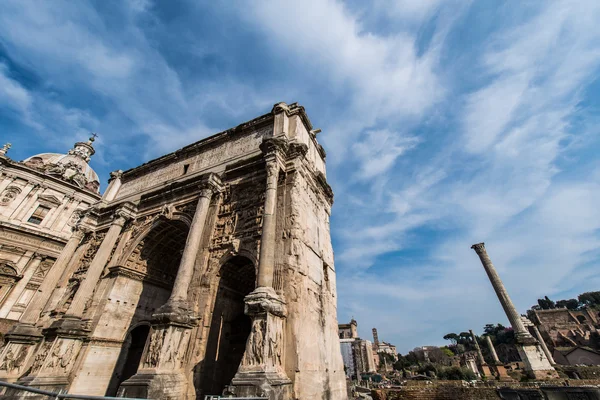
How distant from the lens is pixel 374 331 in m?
83.1

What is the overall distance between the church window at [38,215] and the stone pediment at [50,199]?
2.00ft

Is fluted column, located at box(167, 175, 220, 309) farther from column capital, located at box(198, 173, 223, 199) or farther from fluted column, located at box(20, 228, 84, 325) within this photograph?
fluted column, located at box(20, 228, 84, 325)

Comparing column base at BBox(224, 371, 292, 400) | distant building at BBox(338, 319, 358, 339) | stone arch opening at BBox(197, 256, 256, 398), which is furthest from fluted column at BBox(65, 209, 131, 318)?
distant building at BBox(338, 319, 358, 339)

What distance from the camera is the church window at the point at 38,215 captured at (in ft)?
73.8

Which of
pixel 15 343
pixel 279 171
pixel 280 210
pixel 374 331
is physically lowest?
pixel 15 343

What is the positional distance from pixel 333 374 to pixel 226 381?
3.58 meters

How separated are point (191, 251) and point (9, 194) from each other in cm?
2288

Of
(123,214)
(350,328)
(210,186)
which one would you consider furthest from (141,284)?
(350,328)

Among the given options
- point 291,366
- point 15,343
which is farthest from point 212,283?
point 15,343

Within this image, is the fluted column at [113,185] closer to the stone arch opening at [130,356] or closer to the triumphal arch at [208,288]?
the triumphal arch at [208,288]

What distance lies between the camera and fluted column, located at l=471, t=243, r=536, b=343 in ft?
65.4

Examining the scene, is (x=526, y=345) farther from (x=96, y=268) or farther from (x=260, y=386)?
(x=96, y=268)

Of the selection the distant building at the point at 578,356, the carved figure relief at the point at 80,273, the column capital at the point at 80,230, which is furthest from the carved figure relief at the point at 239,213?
the distant building at the point at 578,356

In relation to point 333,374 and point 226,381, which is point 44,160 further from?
point 333,374
